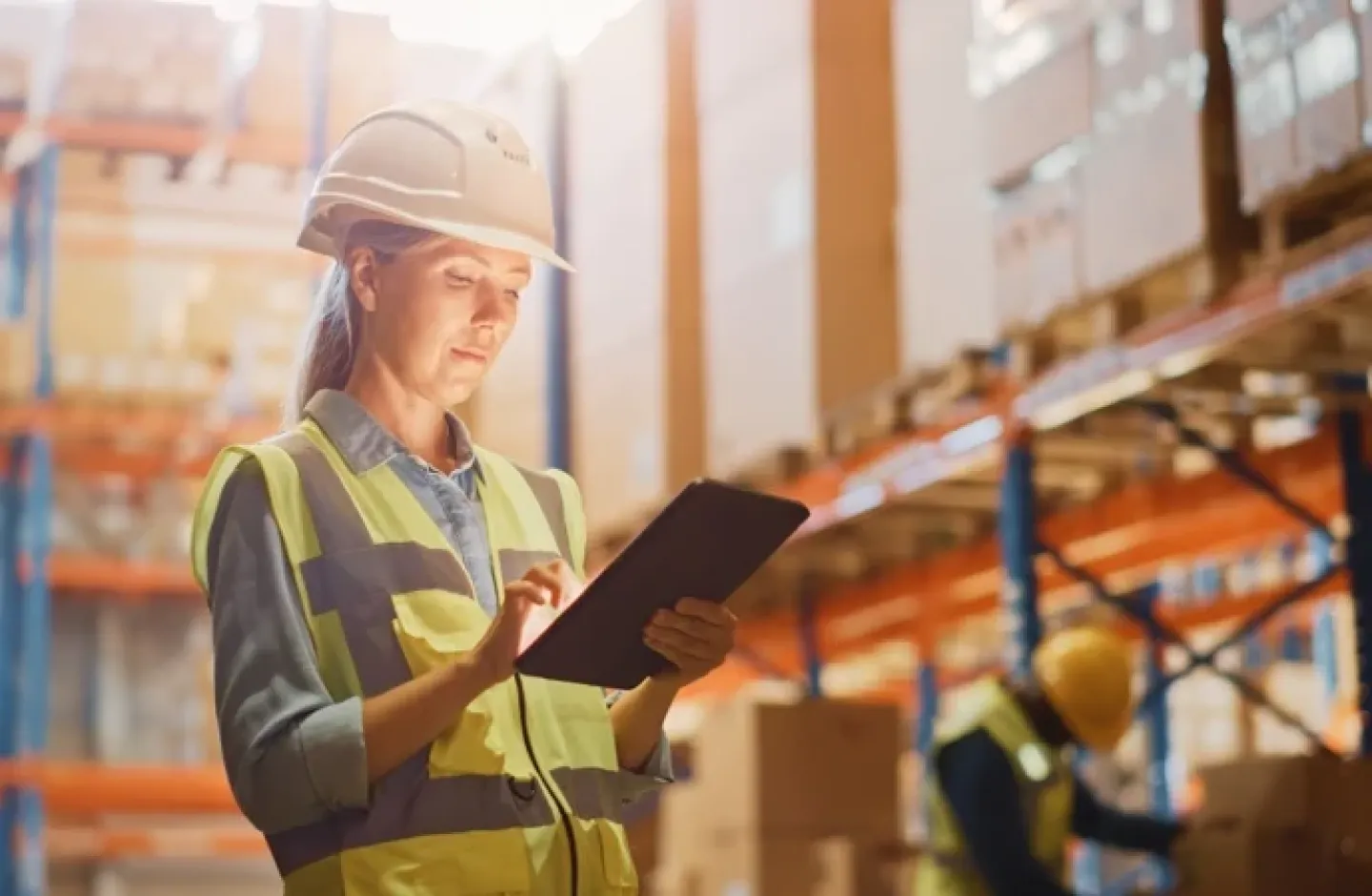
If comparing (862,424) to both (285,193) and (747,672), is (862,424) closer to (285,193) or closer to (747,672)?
(747,672)

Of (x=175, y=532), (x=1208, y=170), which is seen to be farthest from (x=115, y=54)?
(x=1208, y=170)

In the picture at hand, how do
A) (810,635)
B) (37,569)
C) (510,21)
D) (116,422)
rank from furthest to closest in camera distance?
1. (37,569)
2. (116,422)
3. (810,635)
4. (510,21)

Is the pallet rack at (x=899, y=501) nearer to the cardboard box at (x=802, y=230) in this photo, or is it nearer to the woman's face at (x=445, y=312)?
the cardboard box at (x=802, y=230)

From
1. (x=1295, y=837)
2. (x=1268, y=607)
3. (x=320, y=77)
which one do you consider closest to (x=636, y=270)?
(x=1268, y=607)

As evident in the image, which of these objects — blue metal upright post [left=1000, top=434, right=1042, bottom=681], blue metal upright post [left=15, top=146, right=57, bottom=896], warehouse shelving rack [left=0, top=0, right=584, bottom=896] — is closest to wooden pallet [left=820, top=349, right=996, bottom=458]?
blue metal upright post [left=1000, top=434, right=1042, bottom=681]

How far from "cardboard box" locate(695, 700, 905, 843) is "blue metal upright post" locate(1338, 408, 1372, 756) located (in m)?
1.43

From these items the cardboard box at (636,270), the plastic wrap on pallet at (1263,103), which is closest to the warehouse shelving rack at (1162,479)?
the plastic wrap on pallet at (1263,103)

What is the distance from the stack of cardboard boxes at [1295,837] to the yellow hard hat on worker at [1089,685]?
424mm

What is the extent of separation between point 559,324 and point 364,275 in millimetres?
7444

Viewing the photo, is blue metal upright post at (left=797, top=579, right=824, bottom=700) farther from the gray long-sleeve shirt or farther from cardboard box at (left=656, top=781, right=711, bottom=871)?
the gray long-sleeve shirt

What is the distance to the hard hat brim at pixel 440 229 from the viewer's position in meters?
1.95

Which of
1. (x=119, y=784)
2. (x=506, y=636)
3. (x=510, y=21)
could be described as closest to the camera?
(x=506, y=636)

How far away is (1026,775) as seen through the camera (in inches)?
211

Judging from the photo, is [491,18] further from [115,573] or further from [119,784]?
[115,573]
